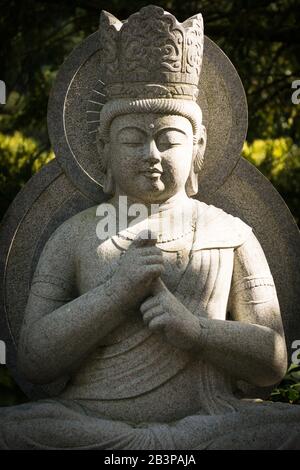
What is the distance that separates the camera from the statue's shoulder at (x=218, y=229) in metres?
7.51

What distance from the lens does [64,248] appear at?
7609mm

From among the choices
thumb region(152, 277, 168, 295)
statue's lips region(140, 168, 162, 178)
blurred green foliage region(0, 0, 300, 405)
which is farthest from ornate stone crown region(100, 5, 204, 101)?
blurred green foliage region(0, 0, 300, 405)

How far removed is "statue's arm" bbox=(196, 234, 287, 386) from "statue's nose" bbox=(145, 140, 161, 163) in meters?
0.68

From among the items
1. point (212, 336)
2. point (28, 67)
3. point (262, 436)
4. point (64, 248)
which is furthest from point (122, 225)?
point (28, 67)

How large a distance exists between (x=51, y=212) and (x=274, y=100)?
3637 mm

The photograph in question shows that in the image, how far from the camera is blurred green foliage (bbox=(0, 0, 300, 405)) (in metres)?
10.6

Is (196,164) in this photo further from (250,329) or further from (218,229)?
(250,329)

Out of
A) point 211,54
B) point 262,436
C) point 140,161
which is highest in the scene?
point 211,54

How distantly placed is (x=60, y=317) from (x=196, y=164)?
123 centimetres

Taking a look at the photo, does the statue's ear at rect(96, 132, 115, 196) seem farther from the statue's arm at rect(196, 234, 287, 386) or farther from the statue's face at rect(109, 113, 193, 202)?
the statue's arm at rect(196, 234, 287, 386)

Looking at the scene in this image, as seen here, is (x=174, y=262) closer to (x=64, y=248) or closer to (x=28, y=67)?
(x=64, y=248)

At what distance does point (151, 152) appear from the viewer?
741 cm

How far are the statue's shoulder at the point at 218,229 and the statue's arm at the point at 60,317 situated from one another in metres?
0.64

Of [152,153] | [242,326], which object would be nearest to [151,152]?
[152,153]
